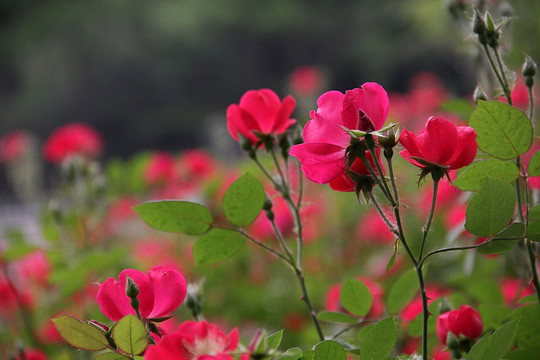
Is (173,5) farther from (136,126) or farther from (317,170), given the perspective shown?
(317,170)

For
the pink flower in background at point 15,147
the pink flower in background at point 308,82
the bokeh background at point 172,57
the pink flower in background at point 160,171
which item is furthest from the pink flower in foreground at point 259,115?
the bokeh background at point 172,57

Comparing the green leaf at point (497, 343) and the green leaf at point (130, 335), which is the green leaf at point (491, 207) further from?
the green leaf at point (130, 335)

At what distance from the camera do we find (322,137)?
1.04 ft

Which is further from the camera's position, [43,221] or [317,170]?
[43,221]

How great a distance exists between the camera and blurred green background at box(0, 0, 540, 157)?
944 centimetres

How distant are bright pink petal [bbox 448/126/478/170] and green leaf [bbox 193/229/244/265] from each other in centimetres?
15

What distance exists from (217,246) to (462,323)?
0.54 ft

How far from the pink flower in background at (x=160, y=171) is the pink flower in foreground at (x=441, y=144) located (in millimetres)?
1012

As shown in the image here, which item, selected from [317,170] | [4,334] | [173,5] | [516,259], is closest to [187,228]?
[317,170]

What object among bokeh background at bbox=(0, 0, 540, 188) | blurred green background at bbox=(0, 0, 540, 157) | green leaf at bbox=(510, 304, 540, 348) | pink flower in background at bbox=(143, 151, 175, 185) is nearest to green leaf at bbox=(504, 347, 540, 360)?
green leaf at bbox=(510, 304, 540, 348)

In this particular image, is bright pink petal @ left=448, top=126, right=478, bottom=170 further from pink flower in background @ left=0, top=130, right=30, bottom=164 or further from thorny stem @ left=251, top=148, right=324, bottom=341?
pink flower in background @ left=0, top=130, right=30, bottom=164

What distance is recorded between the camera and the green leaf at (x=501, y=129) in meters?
0.32

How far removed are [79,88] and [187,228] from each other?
34.3ft

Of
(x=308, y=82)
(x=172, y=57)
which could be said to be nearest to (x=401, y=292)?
(x=308, y=82)
